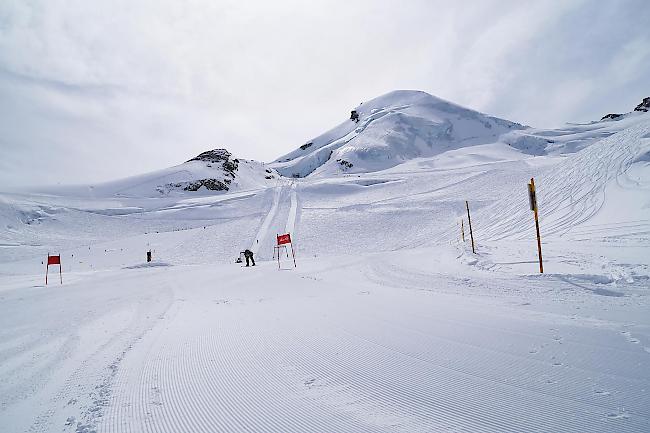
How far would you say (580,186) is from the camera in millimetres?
19938

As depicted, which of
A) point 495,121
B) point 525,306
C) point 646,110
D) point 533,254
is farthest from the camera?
point 495,121

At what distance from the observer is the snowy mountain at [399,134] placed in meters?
130

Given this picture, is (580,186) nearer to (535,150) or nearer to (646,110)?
(535,150)

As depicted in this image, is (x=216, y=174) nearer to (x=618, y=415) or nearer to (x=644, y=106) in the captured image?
(x=618, y=415)

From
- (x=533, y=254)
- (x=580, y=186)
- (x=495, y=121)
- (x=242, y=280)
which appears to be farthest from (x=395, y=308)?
(x=495, y=121)

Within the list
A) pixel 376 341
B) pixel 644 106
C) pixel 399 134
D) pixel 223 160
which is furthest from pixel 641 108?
pixel 376 341

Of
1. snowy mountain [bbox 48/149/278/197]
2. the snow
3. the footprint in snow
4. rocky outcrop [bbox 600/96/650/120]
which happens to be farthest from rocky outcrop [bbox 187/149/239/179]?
rocky outcrop [bbox 600/96/650/120]

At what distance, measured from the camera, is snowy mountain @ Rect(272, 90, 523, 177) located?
130 meters

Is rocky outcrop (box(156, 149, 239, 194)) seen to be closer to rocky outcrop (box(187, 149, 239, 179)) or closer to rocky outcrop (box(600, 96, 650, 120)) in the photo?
rocky outcrop (box(187, 149, 239, 179))

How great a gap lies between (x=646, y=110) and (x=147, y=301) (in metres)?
190

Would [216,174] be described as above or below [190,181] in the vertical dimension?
above

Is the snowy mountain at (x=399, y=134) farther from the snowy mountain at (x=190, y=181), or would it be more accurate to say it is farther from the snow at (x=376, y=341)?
the snow at (x=376, y=341)

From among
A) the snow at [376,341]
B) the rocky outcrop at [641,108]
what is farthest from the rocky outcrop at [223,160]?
the rocky outcrop at [641,108]

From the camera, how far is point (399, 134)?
146000mm
